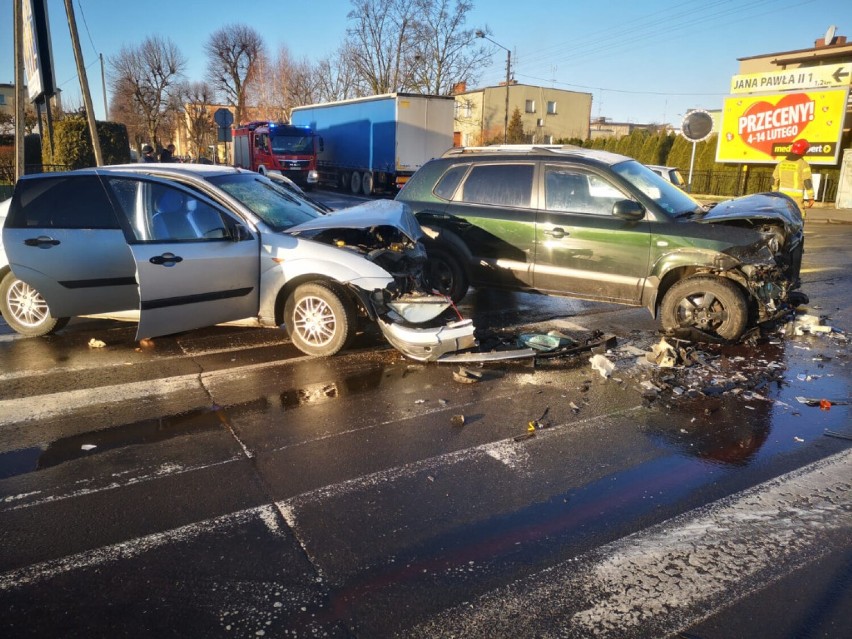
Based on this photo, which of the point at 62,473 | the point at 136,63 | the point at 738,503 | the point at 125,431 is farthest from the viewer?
the point at 136,63

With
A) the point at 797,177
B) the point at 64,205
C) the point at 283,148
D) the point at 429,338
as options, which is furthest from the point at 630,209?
the point at 283,148

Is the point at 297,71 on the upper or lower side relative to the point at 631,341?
upper

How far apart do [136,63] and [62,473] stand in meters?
63.4

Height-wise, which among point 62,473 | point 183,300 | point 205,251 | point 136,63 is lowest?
point 62,473

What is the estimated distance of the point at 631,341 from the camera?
6.75 m

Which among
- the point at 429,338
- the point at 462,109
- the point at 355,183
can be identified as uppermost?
the point at 462,109

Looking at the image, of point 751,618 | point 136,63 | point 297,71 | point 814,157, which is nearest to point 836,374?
point 751,618

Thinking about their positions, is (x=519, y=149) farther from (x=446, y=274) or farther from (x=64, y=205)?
(x=64, y=205)

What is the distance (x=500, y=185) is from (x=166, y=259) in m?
3.87

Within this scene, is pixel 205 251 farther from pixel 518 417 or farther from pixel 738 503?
pixel 738 503

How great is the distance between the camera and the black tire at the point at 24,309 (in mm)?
6655

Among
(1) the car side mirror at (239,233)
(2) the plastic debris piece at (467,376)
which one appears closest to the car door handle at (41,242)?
(1) the car side mirror at (239,233)

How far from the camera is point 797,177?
12586 mm

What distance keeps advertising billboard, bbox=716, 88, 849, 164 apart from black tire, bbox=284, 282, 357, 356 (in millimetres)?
24271
